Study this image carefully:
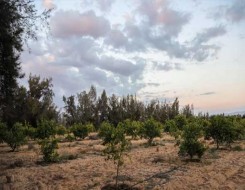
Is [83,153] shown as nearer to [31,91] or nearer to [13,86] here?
[13,86]

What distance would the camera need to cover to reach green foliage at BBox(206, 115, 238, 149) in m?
18.8

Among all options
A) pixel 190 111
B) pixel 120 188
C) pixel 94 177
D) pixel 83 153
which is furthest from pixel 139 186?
pixel 190 111

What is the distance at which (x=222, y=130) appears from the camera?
18.8 m

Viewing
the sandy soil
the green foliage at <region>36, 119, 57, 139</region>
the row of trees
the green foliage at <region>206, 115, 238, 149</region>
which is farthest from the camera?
the row of trees

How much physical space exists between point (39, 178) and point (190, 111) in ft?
247

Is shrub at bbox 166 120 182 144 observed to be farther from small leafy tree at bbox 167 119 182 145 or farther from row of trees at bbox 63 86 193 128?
row of trees at bbox 63 86 193 128

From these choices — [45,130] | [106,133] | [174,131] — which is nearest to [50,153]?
[106,133]

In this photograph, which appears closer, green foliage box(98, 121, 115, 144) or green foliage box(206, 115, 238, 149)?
green foliage box(206, 115, 238, 149)

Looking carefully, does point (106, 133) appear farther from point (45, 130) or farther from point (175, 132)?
point (175, 132)

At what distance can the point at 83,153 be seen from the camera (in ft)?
59.6

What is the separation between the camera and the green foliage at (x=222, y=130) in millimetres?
18766

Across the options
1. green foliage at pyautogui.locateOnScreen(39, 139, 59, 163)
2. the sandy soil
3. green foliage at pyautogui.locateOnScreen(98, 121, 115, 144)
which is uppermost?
green foliage at pyautogui.locateOnScreen(98, 121, 115, 144)

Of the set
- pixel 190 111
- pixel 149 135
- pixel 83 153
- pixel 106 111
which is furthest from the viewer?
pixel 190 111

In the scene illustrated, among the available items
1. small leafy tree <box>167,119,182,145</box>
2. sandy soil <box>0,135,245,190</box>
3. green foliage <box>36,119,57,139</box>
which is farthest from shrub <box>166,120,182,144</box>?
sandy soil <box>0,135,245,190</box>
